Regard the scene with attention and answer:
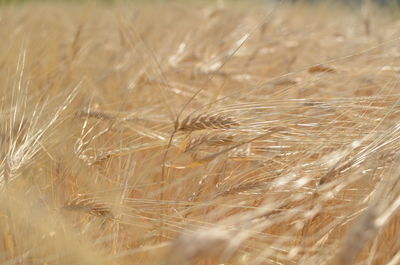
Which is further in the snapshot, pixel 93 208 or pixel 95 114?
pixel 95 114

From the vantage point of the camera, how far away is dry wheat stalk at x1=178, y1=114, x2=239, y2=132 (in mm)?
819

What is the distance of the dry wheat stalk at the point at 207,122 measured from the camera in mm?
819

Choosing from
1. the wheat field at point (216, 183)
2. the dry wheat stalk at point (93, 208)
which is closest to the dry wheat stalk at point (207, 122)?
the wheat field at point (216, 183)

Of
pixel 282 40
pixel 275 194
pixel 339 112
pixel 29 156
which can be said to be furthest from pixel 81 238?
pixel 282 40

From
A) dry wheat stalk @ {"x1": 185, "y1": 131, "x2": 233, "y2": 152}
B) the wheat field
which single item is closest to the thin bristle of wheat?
the wheat field

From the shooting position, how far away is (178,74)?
1759mm

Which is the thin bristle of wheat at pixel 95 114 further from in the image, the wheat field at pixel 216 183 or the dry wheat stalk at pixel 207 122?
the dry wheat stalk at pixel 207 122

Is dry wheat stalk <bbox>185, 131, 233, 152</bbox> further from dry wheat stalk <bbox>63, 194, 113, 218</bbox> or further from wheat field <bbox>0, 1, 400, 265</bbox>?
dry wheat stalk <bbox>63, 194, 113, 218</bbox>

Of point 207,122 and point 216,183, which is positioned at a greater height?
point 207,122

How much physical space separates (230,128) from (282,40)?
49.1 inches

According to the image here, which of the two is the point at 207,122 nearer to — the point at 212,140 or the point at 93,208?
the point at 212,140

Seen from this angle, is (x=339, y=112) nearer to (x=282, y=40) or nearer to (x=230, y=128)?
(x=230, y=128)

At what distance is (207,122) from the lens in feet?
2.69

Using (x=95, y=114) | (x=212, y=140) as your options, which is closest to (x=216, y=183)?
(x=212, y=140)
